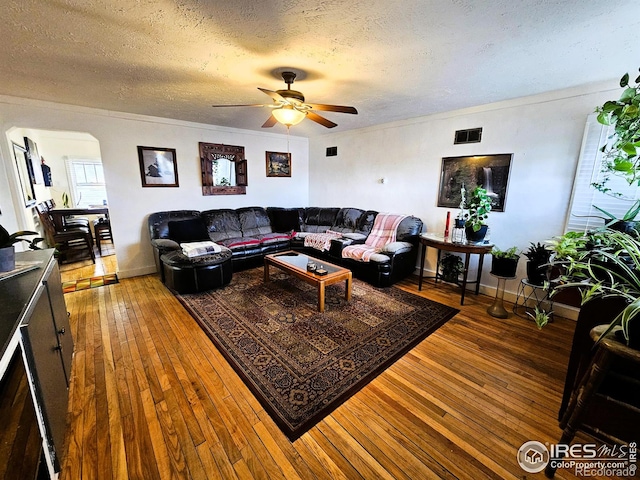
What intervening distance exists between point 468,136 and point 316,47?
2.62 metres

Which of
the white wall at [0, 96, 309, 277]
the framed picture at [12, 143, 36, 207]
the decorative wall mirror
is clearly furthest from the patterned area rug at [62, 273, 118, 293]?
the decorative wall mirror

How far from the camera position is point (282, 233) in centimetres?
519

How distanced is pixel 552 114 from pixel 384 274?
2636 millimetres

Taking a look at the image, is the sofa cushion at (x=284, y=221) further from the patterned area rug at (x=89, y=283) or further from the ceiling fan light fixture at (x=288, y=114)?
the ceiling fan light fixture at (x=288, y=114)

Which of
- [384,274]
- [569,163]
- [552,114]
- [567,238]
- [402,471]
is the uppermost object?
[552,114]

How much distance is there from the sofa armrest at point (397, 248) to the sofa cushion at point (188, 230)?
2.97 metres

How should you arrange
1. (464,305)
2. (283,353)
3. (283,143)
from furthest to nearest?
(283,143)
(464,305)
(283,353)

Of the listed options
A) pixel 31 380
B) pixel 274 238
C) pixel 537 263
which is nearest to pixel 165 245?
pixel 274 238

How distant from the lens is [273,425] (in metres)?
1.65

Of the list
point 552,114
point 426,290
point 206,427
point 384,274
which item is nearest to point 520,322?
point 426,290

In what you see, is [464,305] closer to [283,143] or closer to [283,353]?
[283,353]

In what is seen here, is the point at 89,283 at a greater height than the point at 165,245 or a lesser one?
lesser

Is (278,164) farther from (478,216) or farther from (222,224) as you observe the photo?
(478,216)

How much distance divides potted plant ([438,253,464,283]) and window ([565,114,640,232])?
1219 millimetres
